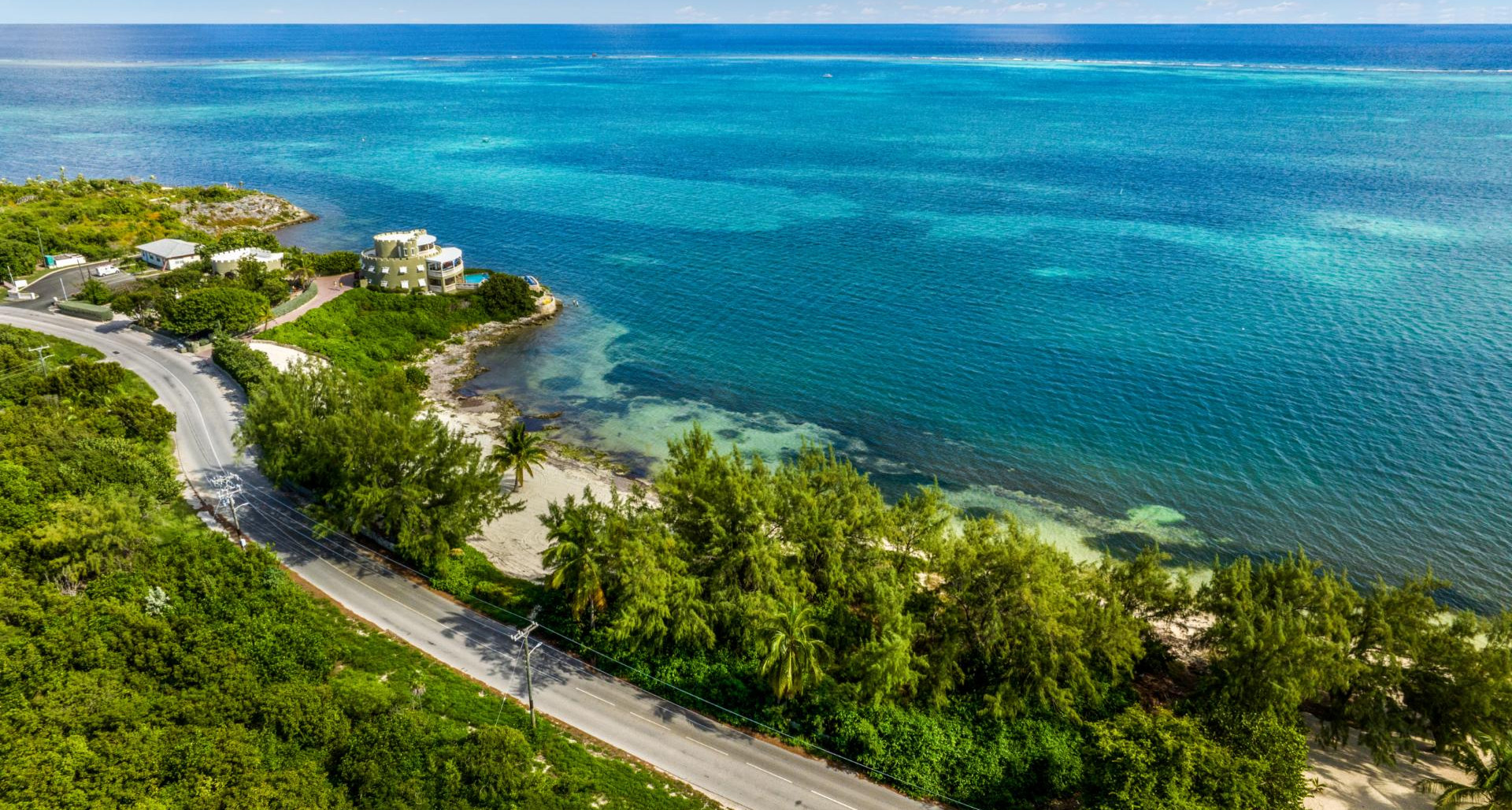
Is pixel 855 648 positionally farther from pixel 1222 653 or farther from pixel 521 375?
pixel 521 375

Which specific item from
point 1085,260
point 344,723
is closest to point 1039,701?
point 344,723

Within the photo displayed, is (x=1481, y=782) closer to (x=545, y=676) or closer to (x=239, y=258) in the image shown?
(x=545, y=676)

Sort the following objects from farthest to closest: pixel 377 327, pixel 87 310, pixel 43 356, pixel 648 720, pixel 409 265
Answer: pixel 409 265, pixel 377 327, pixel 87 310, pixel 43 356, pixel 648 720

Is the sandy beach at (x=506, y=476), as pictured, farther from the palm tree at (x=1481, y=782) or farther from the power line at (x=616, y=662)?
the palm tree at (x=1481, y=782)

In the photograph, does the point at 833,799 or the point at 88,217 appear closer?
the point at 833,799

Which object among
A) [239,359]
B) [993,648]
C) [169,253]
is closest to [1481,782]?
[993,648]

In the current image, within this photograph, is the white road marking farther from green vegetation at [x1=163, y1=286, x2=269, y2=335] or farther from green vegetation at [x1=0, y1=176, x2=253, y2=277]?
green vegetation at [x1=0, y1=176, x2=253, y2=277]
